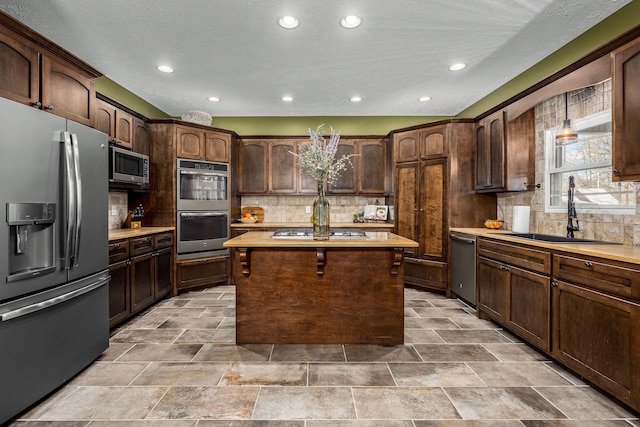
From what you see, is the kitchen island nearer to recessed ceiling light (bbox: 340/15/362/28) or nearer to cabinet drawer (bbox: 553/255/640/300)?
cabinet drawer (bbox: 553/255/640/300)

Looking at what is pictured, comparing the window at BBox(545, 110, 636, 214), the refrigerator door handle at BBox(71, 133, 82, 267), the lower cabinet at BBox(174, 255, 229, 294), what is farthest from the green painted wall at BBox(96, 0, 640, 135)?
the lower cabinet at BBox(174, 255, 229, 294)

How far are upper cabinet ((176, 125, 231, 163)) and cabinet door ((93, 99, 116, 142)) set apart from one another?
0.94m

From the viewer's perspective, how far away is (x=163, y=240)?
4047mm

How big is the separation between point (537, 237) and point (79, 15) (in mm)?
4736

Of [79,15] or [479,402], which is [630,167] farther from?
[79,15]

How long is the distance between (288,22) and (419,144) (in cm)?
269

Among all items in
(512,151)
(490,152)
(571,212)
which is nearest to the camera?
(571,212)

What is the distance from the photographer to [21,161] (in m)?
1.79

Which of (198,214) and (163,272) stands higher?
(198,214)

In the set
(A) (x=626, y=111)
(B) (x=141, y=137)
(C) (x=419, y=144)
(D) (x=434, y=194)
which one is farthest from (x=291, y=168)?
(A) (x=626, y=111)

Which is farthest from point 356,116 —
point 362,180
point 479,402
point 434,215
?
point 479,402

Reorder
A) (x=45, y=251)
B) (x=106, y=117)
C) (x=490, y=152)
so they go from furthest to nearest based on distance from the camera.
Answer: (x=490, y=152) → (x=106, y=117) → (x=45, y=251)

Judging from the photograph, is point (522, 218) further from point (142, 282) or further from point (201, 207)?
point (142, 282)

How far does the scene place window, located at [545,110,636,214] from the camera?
8.96ft
